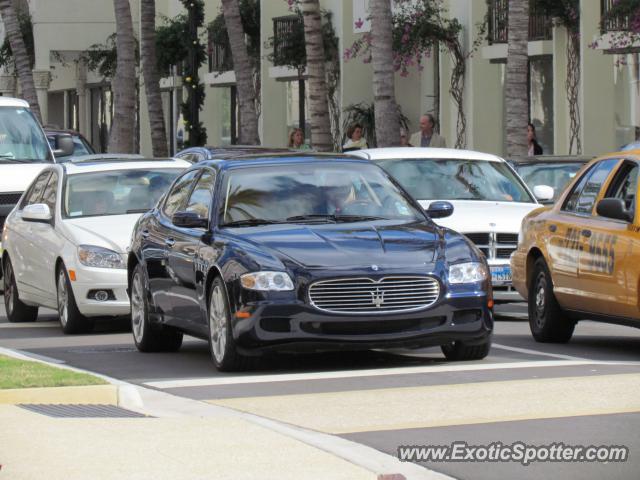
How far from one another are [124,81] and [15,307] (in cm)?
2029

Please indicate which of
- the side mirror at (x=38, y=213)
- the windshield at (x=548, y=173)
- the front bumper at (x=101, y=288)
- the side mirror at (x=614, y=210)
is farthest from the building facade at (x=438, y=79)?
the side mirror at (x=614, y=210)

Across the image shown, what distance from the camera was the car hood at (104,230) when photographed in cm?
1683

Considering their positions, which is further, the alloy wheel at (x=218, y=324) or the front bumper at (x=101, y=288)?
the front bumper at (x=101, y=288)

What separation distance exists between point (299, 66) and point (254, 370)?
30694 mm

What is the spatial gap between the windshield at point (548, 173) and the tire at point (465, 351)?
911 centimetres

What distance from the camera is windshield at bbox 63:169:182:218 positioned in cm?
1791

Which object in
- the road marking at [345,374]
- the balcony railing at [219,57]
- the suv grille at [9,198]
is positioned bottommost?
the road marking at [345,374]

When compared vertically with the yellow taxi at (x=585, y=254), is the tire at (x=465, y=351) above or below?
below

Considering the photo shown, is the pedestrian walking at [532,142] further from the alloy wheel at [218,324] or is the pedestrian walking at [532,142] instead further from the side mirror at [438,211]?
the alloy wheel at [218,324]

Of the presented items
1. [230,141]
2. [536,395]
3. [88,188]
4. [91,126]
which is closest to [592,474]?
[536,395]

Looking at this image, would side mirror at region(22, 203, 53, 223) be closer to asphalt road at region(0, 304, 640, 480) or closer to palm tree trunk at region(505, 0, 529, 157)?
asphalt road at region(0, 304, 640, 480)

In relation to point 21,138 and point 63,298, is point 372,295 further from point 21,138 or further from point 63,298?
point 21,138

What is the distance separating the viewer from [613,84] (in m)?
32.8

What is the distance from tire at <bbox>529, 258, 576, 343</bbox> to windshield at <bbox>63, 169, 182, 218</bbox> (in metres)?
4.65
